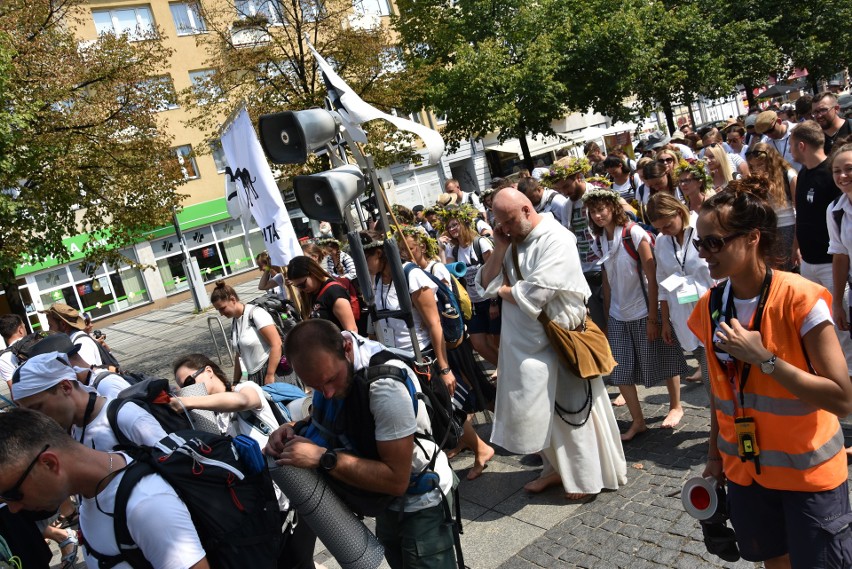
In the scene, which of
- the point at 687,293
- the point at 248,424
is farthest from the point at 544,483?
the point at 248,424

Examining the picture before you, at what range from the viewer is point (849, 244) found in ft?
13.6

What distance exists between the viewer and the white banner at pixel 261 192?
5.55 m

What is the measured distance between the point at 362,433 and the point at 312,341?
0.40m

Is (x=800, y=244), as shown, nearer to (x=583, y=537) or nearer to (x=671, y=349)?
(x=671, y=349)

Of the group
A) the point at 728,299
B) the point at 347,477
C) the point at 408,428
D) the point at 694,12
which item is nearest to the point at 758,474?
the point at 728,299

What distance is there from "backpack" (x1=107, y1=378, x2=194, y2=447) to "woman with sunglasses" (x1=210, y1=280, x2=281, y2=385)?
8.25 ft

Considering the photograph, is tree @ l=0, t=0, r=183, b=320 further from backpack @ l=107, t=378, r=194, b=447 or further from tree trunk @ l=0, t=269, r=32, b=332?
backpack @ l=107, t=378, r=194, b=447


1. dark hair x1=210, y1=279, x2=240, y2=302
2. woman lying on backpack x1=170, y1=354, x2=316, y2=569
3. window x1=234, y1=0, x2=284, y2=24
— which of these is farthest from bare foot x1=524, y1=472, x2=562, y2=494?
window x1=234, y1=0, x2=284, y2=24

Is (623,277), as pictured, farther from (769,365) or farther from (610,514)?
(769,365)

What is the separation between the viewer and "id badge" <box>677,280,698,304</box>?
394 cm

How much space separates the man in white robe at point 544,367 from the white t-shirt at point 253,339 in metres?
2.17

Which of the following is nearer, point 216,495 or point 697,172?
point 216,495

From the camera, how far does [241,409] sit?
363 centimetres

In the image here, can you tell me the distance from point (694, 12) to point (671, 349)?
27848 millimetres
